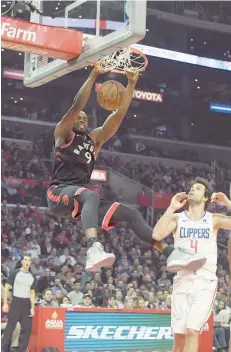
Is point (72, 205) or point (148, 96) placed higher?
point (148, 96)

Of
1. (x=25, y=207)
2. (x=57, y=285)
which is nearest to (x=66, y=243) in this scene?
(x=25, y=207)

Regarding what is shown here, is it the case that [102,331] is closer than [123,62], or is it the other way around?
[123,62]

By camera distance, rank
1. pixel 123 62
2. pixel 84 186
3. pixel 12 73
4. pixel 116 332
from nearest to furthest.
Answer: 1. pixel 84 186
2. pixel 123 62
3. pixel 116 332
4. pixel 12 73

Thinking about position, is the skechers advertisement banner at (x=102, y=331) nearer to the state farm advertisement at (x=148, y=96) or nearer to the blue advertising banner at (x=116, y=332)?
the blue advertising banner at (x=116, y=332)

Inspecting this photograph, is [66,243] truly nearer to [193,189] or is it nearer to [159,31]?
[159,31]

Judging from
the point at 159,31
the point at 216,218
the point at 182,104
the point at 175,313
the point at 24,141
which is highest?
the point at 159,31

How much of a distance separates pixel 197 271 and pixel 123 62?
7.25 feet

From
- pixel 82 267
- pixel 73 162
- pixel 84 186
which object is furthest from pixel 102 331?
pixel 82 267

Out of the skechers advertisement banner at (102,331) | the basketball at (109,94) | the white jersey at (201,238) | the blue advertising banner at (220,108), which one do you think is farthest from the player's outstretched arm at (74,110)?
the blue advertising banner at (220,108)

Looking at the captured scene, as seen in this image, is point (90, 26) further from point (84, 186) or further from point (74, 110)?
point (84, 186)

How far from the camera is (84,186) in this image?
6387 mm

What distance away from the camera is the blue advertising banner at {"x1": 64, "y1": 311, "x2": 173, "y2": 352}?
10.1m

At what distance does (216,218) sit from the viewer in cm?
655

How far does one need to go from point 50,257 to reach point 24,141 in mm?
8277
